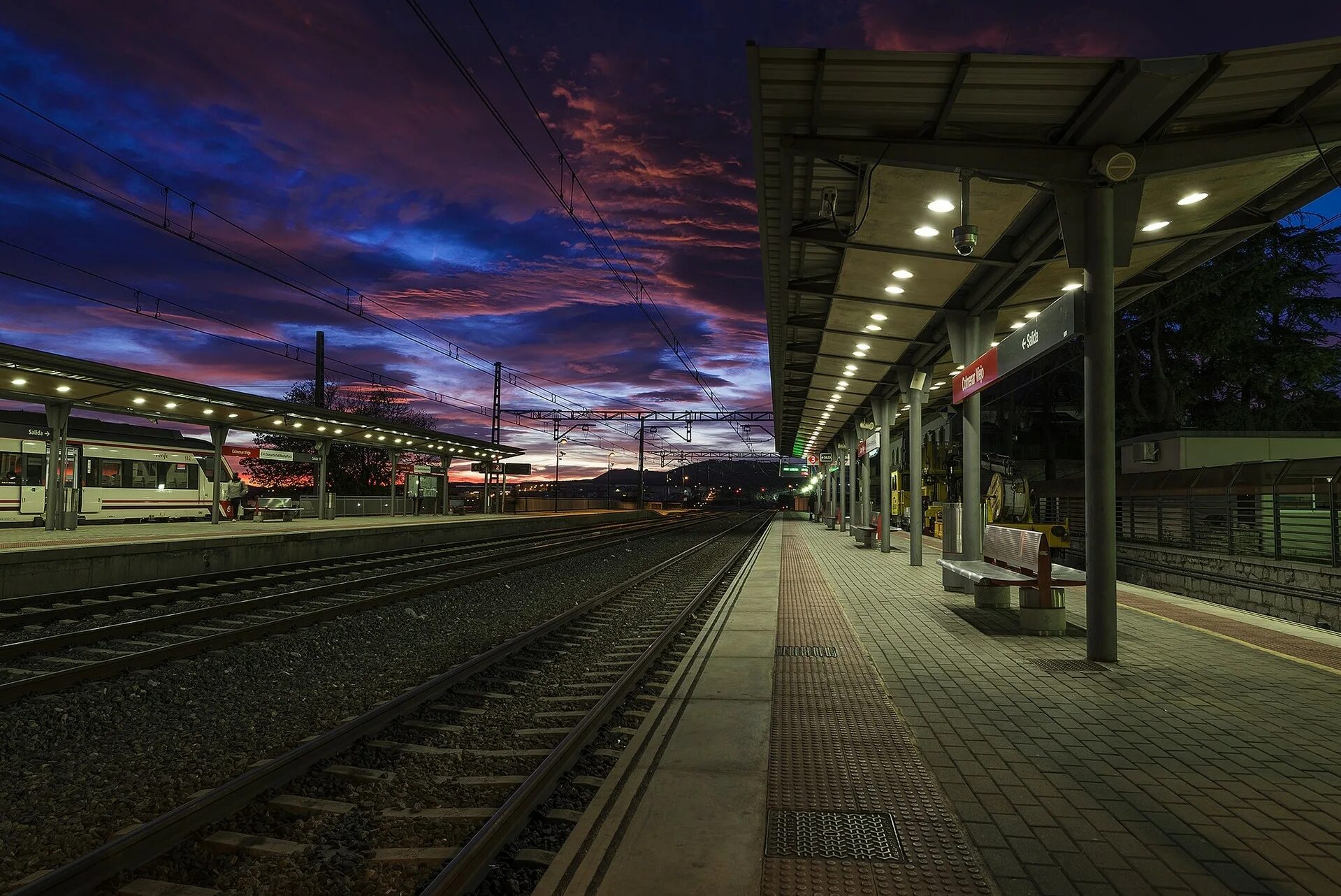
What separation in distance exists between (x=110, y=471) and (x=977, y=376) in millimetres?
26884

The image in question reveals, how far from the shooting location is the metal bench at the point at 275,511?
99.5 feet

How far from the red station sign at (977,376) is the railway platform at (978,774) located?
10.2ft

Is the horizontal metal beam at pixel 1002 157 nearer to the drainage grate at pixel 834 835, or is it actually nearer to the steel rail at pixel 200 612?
the drainage grate at pixel 834 835

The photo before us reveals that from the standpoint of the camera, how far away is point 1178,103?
6434mm

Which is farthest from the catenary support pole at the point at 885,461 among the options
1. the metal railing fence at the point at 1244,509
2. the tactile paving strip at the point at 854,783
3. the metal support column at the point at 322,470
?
the metal support column at the point at 322,470

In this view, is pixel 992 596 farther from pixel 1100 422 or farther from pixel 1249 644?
pixel 1100 422

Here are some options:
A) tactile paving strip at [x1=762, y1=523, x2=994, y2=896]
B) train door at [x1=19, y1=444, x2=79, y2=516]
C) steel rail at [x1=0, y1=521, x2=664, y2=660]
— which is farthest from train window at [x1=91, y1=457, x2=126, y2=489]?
tactile paving strip at [x1=762, y1=523, x2=994, y2=896]

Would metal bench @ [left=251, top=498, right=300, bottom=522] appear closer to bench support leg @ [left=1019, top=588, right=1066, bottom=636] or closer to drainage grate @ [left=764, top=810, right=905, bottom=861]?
bench support leg @ [left=1019, top=588, right=1066, bottom=636]

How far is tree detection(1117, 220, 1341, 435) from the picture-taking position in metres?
32.4

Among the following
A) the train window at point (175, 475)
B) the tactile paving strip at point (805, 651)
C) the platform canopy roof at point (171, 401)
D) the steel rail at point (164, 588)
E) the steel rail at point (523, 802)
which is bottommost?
the steel rail at point (164, 588)

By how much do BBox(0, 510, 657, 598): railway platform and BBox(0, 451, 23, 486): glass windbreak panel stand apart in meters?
1.65

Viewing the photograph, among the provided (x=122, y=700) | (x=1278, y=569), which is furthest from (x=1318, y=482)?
(x=122, y=700)

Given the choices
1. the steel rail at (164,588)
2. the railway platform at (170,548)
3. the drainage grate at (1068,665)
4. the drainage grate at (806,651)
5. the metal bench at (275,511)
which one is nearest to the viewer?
the drainage grate at (1068,665)

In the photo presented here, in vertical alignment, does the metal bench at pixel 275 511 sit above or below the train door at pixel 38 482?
below
